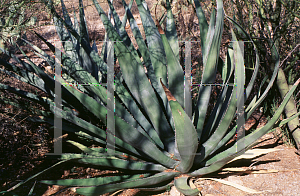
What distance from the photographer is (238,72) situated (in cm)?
179

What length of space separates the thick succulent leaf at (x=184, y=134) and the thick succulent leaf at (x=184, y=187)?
0.10m

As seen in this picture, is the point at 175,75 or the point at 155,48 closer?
the point at 175,75

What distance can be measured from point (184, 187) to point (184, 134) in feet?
1.37

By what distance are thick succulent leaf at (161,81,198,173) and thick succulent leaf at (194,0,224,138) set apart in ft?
1.14

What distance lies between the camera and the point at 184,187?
167cm

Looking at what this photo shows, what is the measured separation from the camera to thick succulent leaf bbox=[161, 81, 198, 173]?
135 cm

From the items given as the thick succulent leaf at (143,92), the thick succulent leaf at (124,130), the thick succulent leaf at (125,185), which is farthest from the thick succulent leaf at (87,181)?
the thick succulent leaf at (143,92)

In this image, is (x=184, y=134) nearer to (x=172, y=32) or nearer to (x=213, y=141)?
(x=213, y=141)

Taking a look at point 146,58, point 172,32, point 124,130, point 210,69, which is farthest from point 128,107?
point 172,32

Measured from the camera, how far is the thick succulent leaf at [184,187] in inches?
61.4

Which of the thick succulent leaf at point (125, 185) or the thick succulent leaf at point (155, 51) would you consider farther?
the thick succulent leaf at point (155, 51)

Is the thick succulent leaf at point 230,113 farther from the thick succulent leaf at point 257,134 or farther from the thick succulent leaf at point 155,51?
the thick succulent leaf at point 155,51

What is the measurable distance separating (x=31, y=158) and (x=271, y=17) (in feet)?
9.14

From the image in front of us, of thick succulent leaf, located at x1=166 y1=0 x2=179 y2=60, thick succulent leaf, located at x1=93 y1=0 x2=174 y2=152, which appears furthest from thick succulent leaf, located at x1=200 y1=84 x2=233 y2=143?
thick succulent leaf, located at x1=166 y1=0 x2=179 y2=60
